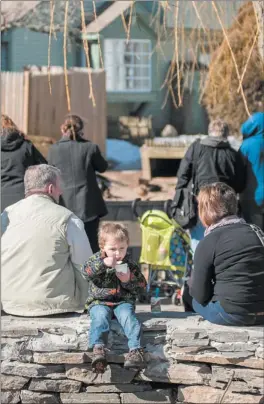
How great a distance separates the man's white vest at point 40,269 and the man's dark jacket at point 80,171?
1958mm

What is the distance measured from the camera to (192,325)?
5.16 metres

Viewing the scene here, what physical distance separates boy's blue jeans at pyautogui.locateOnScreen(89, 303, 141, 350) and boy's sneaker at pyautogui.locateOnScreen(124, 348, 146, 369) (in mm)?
38

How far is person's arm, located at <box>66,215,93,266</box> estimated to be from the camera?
5.28 meters

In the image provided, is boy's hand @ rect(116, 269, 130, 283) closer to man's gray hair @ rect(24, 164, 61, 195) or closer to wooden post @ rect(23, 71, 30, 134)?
man's gray hair @ rect(24, 164, 61, 195)

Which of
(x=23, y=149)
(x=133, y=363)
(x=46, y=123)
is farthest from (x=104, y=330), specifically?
(x=46, y=123)

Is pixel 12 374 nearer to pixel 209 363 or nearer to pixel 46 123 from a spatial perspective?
pixel 209 363

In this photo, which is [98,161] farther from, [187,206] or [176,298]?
[176,298]

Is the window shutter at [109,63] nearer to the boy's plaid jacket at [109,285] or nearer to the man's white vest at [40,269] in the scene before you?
the man's white vest at [40,269]

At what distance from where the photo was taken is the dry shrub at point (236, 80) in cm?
Result: 1095

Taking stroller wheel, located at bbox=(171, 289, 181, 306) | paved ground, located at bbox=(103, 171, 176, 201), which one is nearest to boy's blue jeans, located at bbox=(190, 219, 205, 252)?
stroller wheel, located at bbox=(171, 289, 181, 306)

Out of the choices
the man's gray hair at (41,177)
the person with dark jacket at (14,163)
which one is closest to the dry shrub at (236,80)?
the person with dark jacket at (14,163)

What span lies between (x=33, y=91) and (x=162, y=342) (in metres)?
11.0

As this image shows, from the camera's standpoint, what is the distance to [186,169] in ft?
24.0

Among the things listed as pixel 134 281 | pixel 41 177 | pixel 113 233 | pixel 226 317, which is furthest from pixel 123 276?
pixel 41 177
